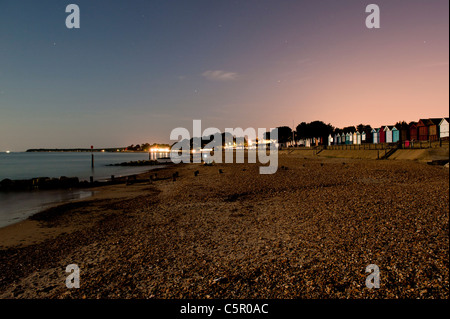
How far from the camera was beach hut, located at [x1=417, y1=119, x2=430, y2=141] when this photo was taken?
49.2m

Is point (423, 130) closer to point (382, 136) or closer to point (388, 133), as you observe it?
point (388, 133)

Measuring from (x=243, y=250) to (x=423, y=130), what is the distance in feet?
198

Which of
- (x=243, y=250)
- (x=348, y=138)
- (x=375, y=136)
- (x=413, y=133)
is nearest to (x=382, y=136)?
(x=375, y=136)

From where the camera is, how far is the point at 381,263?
602 centimetres

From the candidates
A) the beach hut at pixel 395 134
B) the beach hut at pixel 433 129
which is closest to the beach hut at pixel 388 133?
the beach hut at pixel 395 134

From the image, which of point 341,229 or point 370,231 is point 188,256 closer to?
point 341,229

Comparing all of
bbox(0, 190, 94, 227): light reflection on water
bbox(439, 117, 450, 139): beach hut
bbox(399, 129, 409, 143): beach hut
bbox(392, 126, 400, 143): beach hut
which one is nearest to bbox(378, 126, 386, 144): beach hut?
bbox(392, 126, 400, 143): beach hut

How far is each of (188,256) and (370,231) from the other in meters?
6.06

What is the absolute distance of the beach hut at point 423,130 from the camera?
49.2 meters

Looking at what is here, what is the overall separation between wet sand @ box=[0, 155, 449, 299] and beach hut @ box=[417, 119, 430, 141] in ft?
153

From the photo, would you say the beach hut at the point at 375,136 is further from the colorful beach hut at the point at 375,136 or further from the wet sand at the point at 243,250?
the wet sand at the point at 243,250

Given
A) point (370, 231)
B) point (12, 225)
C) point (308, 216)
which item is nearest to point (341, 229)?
point (370, 231)

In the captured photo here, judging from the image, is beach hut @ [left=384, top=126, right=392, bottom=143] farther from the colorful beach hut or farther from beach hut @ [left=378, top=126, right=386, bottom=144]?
the colorful beach hut

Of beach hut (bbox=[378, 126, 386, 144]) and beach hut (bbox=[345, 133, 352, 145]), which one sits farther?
beach hut (bbox=[345, 133, 352, 145])
